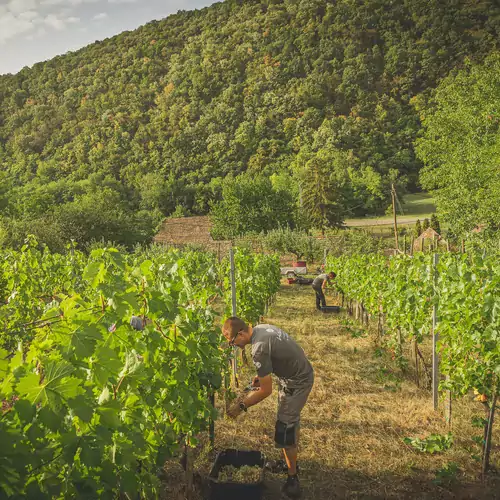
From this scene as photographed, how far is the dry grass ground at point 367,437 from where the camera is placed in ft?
11.7

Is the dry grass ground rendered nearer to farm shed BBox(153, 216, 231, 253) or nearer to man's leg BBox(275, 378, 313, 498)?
man's leg BBox(275, 378, 313, 498)

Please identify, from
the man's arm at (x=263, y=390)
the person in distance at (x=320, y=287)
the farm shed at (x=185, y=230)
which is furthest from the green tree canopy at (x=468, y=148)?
the farm shed at (x=185, y=230)

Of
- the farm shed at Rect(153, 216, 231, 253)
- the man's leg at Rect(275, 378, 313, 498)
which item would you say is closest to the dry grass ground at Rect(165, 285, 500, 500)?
the man's leg at Rect(275, 378, 313, 498)

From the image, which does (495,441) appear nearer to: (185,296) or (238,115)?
(185,296)

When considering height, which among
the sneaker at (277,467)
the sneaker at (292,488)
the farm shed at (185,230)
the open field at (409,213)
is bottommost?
the open field at (409,213)

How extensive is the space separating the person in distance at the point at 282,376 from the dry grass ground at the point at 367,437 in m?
0.46

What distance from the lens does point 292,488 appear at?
3.39 metres

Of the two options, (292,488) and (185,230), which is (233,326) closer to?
(292,488)

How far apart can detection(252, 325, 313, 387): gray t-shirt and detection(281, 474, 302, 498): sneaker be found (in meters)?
0.76

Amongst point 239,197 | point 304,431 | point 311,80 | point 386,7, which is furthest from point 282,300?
point 386,7

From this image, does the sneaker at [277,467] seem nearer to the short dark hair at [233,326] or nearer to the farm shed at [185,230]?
the short dark hair at [233,326]

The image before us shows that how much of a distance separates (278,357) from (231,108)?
307 ft

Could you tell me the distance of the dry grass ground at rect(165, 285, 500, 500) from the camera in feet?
11.7

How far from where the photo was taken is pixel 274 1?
516 feet
